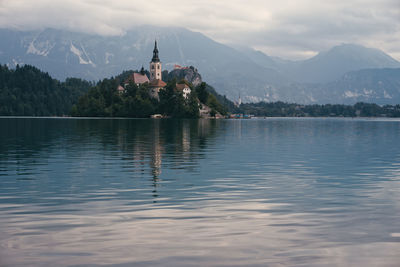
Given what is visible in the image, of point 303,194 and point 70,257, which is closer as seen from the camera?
point 70,257

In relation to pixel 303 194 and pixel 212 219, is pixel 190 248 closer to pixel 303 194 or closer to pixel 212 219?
pixel 212 219

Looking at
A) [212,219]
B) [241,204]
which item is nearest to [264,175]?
[241,204]

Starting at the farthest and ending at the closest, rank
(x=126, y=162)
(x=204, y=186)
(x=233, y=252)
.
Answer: (x=126, y=162) → (x=204, y=186) → (x=233, y=252)

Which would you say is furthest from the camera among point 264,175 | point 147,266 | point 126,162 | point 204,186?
point 126,162

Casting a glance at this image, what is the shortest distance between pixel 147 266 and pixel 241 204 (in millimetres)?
8959

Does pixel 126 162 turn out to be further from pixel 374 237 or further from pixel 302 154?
pixel 374 237

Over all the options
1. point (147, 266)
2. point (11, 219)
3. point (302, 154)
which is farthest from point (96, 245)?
point (302, 154)

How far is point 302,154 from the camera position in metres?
47.1

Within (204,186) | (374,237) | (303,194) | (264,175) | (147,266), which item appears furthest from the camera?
(264,175)

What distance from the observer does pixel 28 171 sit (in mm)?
31219

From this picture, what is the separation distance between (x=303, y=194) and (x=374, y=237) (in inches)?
331

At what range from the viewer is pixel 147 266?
1162cm

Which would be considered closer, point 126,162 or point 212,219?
point 212,219

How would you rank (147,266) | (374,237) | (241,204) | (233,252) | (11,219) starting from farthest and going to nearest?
(241,204) < (11,219) < (374,237) < (233,252) < (147,266)
